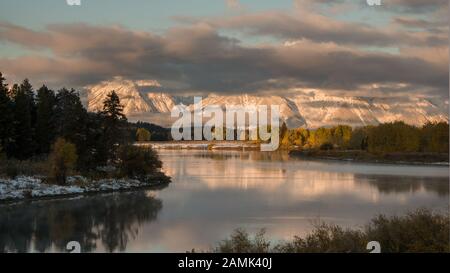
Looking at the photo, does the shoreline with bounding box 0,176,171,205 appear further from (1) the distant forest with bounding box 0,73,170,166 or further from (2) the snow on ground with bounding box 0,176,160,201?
(1) the distant forest with bounding box 0,73,170,166

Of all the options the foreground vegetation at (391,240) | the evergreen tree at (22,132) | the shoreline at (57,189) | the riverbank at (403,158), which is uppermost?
the evergreen tree at (22,132)

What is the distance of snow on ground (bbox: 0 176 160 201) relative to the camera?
3628 centimetres

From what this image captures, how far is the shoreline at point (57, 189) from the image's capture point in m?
35.9

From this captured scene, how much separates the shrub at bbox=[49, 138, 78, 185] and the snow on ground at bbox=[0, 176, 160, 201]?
0.90 metres

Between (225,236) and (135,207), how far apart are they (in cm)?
1238

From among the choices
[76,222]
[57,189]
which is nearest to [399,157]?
[57,189]

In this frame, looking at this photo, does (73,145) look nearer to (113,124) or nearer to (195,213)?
(113,124)

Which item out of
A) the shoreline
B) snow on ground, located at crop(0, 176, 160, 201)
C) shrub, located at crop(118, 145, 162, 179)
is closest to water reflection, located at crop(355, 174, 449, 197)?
the shoreline

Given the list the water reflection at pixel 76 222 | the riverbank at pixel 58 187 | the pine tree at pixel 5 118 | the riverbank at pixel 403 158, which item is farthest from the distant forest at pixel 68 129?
the riverbank at pixel 403 158

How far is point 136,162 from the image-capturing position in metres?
48.7

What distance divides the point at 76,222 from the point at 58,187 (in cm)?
1222

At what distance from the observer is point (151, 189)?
4547cm

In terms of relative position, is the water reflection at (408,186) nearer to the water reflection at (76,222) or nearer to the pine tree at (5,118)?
the water reflection at (76,222)
